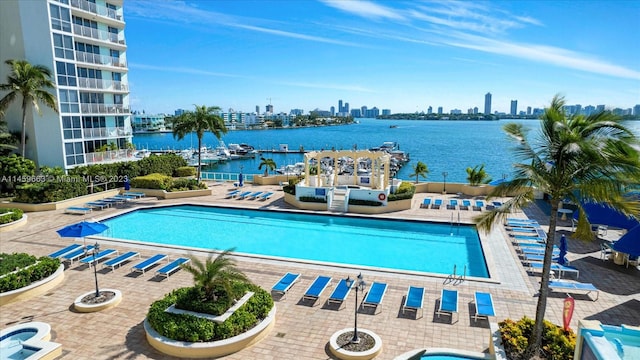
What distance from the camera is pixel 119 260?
16.2 m

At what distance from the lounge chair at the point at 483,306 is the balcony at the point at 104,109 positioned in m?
32.3

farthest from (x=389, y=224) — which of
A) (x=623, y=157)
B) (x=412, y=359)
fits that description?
(x=623, y=157)

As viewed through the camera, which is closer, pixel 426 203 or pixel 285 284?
pixel 285 284

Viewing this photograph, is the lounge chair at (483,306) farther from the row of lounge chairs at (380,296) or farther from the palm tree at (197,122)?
the palm tree at (197,122)

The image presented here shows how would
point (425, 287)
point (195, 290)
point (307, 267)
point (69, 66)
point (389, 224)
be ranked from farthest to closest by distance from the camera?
1. point (69, 66)
2. point (389, 224)
3. point (307, 267)
4. point (425, 287)
5. point (195, 290)

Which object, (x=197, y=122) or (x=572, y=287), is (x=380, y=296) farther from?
(x=197, y=122)

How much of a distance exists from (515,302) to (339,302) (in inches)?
236

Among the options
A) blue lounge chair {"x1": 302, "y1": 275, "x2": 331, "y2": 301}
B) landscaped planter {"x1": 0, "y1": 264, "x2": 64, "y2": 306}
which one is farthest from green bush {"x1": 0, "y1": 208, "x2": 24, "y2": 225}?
blue lounge chair {"x1": 302, "y1": 275, "x2": 331, "y2": 301}

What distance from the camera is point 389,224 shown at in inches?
923

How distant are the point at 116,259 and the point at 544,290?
15929 mm

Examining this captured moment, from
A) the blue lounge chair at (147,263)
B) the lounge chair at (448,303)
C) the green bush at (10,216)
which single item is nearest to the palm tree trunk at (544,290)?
the lounge chair at (448,303)

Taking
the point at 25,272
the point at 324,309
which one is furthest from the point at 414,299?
the point at 25,272

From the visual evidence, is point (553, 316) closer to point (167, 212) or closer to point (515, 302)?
point (515, 302)

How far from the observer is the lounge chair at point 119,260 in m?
15.9
